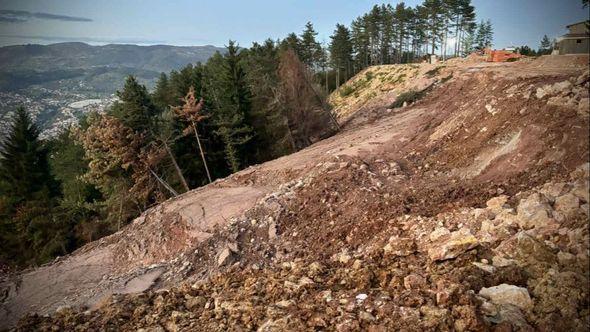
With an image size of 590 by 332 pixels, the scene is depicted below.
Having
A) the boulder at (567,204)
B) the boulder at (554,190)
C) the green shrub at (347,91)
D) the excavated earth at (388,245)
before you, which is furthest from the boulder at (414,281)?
the green shrub at (347,91)

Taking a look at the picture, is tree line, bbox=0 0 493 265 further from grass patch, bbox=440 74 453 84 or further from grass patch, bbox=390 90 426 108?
grass patch, bbox=440 74 453 84

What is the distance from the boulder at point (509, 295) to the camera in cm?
638

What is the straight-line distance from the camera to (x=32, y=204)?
27750 mm

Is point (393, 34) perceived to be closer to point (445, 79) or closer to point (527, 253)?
point (445, 79)

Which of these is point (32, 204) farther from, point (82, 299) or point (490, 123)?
point (490, 123)

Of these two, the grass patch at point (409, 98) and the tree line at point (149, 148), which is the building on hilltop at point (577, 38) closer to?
the tree line at point (149, 148)

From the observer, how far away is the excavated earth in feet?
22.4

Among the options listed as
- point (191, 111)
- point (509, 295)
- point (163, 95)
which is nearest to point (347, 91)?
point (163, 95)

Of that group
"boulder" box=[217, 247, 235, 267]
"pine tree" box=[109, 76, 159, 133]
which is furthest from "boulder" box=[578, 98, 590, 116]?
"pine tree" box=[109, 76, 159, 133]

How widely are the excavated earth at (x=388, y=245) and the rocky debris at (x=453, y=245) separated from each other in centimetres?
3

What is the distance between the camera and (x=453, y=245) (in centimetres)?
830

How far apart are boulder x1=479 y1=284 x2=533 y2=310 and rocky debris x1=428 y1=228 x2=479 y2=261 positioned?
1304 millimetres

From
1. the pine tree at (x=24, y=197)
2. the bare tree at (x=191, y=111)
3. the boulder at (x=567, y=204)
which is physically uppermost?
the bare tree at (x=191, y=111)

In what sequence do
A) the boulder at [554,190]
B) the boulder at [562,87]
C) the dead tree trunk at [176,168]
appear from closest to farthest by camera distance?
the boulder at [554,190], the boulder at [562,87], the dead tree trunk at [176,168]
